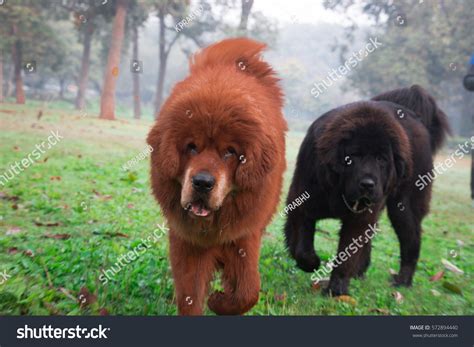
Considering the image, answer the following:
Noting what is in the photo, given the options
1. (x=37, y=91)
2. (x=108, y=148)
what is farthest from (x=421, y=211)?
(x=37, y=91)

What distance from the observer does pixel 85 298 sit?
8.97 feet

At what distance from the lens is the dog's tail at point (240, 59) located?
306 cm

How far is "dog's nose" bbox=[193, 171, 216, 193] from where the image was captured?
7.25ft

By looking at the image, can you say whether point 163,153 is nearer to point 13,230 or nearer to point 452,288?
point 13,230

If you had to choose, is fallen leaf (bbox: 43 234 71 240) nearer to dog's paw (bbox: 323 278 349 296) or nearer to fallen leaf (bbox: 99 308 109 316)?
fallen leaf (bbox: 99 308 109 316)

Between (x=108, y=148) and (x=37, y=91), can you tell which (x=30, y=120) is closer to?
(x=108, y=148)

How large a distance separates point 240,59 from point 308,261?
5.51ft

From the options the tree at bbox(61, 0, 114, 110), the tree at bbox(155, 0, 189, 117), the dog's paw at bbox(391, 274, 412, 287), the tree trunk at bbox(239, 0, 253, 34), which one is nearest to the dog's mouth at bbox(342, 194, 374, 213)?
the dog's paw at bbox(391, 274, 412, 287)

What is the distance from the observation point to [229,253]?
2.77m

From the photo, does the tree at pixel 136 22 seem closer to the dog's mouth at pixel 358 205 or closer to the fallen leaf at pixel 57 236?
the fallen leaf at pixel 57 236

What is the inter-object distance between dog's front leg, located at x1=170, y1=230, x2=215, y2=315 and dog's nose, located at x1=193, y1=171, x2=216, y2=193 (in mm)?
554

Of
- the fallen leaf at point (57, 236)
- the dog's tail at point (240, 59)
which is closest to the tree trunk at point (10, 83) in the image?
the fallen leaf at point (57, 236)

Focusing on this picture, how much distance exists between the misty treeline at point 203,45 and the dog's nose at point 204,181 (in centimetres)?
162

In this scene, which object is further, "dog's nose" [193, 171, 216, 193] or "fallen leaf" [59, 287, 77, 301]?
"fallen leaf" [59, 287, 77, 301]
